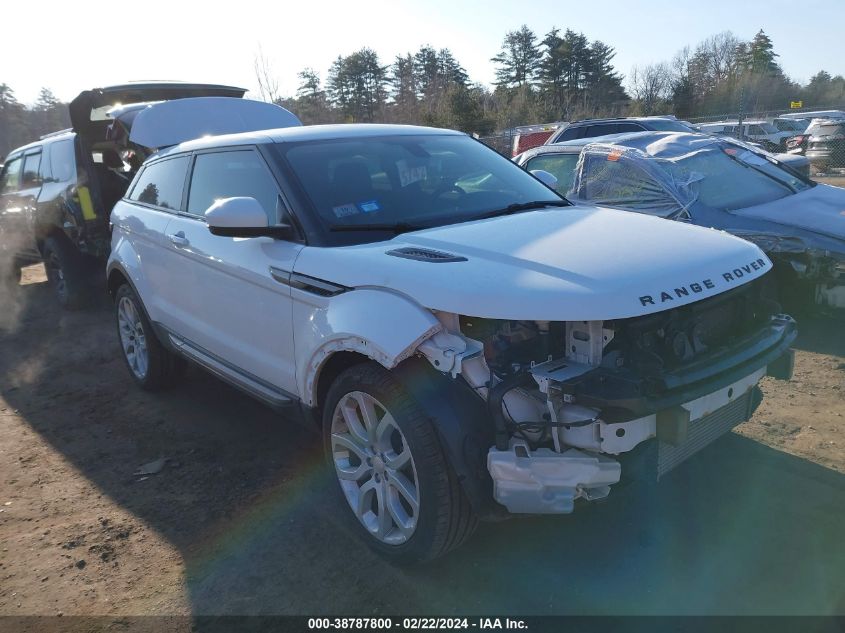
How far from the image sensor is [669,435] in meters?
2.45

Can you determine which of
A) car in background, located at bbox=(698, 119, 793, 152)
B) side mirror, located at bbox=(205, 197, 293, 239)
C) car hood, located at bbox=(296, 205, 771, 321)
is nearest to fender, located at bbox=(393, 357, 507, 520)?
car hood, located at bbox=(296, 205, 771, 321)

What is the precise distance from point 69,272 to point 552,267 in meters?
7.31

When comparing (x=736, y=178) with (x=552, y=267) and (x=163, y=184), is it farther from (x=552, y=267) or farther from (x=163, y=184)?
A: (x=163, y=184)

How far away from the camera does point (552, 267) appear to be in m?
2.58

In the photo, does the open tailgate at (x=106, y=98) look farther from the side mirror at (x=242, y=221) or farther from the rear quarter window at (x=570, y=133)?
the rear quarter window at (x=570, y=133)

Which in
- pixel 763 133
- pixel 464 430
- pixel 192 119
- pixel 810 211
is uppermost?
pixel 763 133

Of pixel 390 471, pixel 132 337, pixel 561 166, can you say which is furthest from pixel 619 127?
pixel 390 471

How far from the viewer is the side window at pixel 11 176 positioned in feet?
30.5

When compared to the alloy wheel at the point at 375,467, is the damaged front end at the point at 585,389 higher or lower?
higher

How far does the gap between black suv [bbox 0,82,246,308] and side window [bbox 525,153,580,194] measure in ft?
13.4

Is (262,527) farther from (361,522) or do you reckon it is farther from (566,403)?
(566,403)

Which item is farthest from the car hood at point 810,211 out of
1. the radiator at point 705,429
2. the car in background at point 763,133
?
the car in background at point 763,133

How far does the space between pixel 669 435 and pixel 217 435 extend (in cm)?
309

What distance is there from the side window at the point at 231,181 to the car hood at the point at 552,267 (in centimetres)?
57
